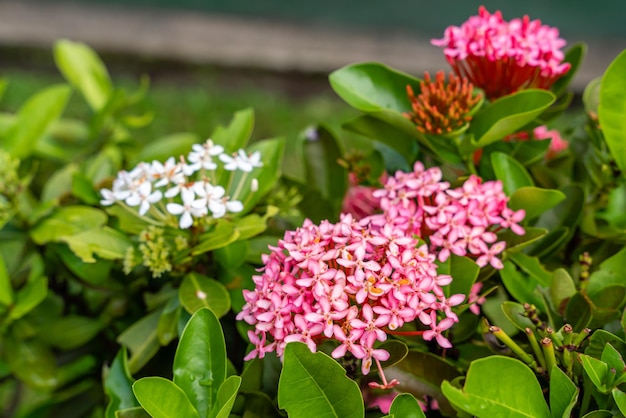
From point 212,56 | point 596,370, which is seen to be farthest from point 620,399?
point 212,56

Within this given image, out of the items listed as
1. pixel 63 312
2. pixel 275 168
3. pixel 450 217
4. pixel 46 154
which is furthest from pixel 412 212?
pixel 46 154

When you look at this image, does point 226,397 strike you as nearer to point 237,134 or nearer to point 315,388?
point 315,388

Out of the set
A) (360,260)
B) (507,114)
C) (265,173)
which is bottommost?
(265,173)

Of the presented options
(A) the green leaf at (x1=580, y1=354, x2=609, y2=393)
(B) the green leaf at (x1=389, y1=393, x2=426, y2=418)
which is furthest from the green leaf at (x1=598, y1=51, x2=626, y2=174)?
(B) the green leaf at (x1=389, y1=393, x2=426, y2=418)

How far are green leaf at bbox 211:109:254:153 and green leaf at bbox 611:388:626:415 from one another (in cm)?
71

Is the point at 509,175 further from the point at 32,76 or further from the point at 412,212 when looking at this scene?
the point at 32,76

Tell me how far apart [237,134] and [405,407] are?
591mm

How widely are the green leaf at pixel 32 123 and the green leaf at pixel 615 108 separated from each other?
3.20ft

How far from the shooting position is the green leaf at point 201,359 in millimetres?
958

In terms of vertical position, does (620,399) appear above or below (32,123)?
above

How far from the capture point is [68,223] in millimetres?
1250

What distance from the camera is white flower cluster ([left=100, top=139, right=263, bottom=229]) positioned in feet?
3.49

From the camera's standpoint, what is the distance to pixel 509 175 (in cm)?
113

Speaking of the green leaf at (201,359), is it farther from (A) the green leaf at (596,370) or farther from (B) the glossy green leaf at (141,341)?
(A) the green leaf at (596,370)
